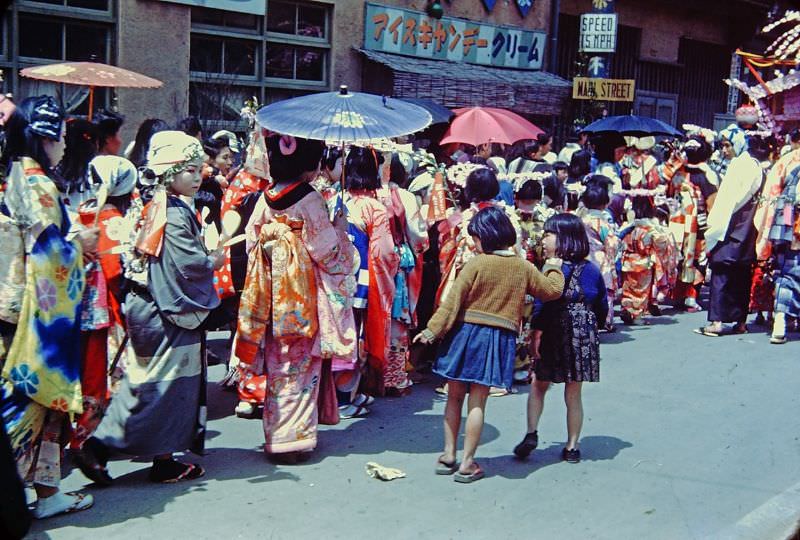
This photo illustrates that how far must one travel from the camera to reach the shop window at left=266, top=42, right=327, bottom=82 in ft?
38.8

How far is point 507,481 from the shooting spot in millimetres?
5121

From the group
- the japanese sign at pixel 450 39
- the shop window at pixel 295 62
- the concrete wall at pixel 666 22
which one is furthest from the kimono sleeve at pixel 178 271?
the concrete wall at pixel 666 22

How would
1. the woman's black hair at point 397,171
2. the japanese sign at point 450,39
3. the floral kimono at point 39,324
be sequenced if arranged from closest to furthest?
the floral kimono at point 39,324 → the woman's black hair at point 397,171 → the japanese sign at point 450,39

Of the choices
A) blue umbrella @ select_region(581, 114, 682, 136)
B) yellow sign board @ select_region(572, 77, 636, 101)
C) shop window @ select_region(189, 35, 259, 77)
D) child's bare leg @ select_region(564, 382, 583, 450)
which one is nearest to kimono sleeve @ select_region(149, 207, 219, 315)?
child's bare leg @ select_region(564, 382, 583, 450)

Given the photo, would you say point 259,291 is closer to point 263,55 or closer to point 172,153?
point 172,153

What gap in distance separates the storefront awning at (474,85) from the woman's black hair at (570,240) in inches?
291

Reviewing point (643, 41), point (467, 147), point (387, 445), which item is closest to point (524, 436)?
point (387, 445)

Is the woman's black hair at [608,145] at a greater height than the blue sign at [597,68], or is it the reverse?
the blue sign at [597,68]

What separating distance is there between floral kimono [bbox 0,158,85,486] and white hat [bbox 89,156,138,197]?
885 millimetres

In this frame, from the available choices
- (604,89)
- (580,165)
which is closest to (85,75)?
(580,165)

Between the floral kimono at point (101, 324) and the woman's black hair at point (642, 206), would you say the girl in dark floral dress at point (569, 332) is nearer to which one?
the floral kimono at point (101, 324)

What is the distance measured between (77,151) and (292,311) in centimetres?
169

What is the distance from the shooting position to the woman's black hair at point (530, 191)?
281 inches

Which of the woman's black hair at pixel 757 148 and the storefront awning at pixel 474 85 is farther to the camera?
the storefront awning at pixel 474 85
